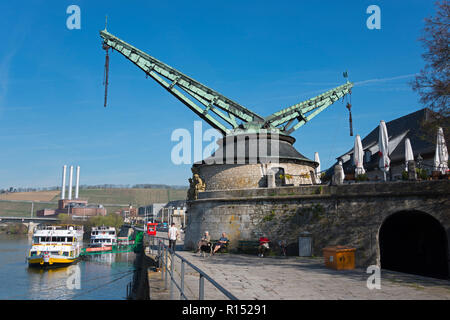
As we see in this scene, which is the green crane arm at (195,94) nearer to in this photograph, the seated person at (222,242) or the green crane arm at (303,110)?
the green crane arm at (303,110)

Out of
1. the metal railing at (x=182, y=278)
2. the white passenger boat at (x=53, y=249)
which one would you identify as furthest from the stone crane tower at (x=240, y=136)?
the white passenger boat at (x=53, y=249)

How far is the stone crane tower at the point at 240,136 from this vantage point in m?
20.3

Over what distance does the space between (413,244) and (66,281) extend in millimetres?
23404

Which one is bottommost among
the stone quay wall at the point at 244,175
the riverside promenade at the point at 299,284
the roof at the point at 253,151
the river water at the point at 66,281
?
the river water at the point at 66,281

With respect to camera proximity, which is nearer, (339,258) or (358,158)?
(339,258)

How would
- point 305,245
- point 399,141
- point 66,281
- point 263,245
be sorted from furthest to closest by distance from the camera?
point 66,281 → point 399,141 → point 263,245 → point 305,245

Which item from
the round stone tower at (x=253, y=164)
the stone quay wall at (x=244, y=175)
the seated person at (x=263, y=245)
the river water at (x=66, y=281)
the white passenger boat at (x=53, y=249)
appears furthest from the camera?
the white passenger boat at (x=53, y=249)

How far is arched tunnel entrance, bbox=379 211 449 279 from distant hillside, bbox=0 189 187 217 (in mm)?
137936

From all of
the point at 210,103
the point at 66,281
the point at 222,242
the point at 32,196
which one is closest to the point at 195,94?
the point at 210,103

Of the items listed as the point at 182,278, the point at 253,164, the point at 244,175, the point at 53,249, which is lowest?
the point at 53,249

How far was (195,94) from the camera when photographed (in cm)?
2364

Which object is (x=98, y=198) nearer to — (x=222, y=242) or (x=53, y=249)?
(x=53, y=249)

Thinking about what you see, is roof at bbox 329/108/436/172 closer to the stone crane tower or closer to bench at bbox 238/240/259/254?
the stone crane tower

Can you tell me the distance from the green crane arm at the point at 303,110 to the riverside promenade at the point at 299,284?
1262 cm
